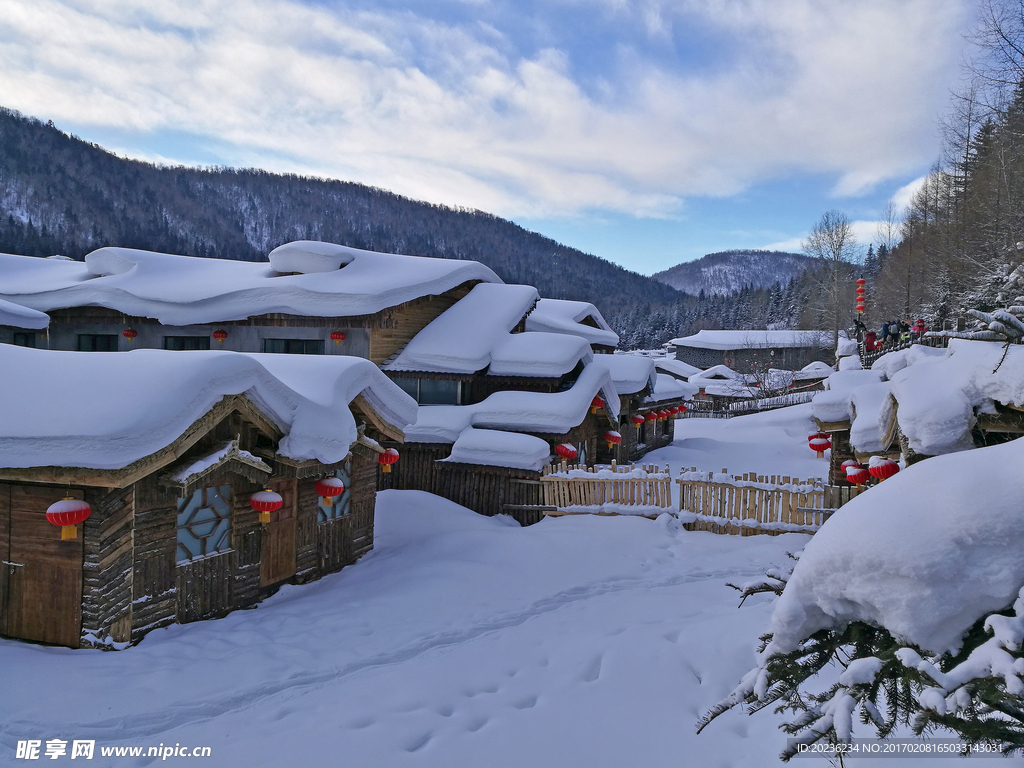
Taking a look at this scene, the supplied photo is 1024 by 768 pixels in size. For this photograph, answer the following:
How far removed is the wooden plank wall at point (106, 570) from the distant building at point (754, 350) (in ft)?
218

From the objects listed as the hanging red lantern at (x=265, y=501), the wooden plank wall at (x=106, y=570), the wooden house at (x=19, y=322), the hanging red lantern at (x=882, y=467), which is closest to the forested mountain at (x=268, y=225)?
the wooden house at (x=19, y=322)

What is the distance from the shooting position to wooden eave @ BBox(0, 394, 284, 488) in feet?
Answer: 23.1

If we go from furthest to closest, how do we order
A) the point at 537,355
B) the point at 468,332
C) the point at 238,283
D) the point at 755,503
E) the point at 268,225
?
1. the point at 268,225
2. the point at 238,283
3. the point at 468,332
4. the point at 537,355
5. the point at 755,503

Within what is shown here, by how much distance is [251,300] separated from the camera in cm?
1936

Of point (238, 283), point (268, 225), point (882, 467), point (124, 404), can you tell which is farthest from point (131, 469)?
point (268, 225)

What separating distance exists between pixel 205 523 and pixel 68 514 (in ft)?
6.85

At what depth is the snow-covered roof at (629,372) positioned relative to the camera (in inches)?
971

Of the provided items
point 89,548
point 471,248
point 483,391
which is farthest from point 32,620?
point 471,248

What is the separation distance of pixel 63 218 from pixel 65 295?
3335 inches

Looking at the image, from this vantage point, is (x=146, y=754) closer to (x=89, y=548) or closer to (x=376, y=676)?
(x=376, y=676)

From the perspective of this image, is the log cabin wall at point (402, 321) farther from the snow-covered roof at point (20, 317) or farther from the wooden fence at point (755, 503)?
the snow-covered roof at point (20, 317)

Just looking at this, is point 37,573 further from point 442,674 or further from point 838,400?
point 838,400

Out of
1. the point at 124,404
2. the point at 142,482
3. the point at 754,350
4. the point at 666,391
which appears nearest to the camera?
the point at 124,404

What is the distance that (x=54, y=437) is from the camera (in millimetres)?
7047
